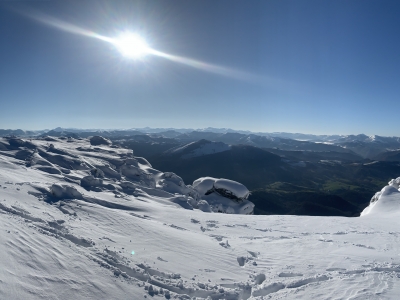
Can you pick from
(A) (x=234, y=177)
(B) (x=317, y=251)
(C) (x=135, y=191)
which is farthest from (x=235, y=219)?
(A) (x=234, y=177)

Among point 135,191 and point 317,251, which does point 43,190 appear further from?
point 317,251

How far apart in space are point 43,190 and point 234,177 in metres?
146

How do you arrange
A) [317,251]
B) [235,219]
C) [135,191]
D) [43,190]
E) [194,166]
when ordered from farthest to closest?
1. [194,166]
2. [135,191]
3. [235,219]
4. [43,190]
5. [317,251]

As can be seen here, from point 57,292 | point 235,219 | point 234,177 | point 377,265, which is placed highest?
point 57,292

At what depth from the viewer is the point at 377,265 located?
425 inches

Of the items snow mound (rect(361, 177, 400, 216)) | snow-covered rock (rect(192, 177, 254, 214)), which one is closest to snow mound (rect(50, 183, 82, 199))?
snow-covered rock (rect(192, 177, 254, 214))

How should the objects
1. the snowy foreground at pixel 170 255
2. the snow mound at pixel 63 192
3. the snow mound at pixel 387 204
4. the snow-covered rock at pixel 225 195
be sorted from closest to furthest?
the snowy foreground at pixel 170 255 < the snow mound at pixel 63 192 < the snow mound at pixel 387 204 < the snow-covered rock at pixel 225 195

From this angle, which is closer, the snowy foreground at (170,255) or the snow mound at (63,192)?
the snowy foreground at (170,255)

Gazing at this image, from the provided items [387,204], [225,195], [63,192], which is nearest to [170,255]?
[63,192]

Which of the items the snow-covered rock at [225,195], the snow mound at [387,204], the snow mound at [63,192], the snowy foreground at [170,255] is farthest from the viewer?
the snow-covered rock at [225,195]

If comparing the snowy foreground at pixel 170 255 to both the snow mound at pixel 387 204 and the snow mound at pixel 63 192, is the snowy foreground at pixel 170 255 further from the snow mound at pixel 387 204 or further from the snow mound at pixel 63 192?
the snow mound at pixel 387 204

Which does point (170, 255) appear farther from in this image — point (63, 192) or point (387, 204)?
point (387, 204)

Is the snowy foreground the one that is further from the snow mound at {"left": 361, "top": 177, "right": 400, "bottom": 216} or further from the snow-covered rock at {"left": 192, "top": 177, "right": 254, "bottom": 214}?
the snow-covered rock at {"left": 192, "top": 177, "right": 254, "bottom": 214}

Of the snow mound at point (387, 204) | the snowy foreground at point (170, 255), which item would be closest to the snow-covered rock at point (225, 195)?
the snow mound at point (387, 204)
